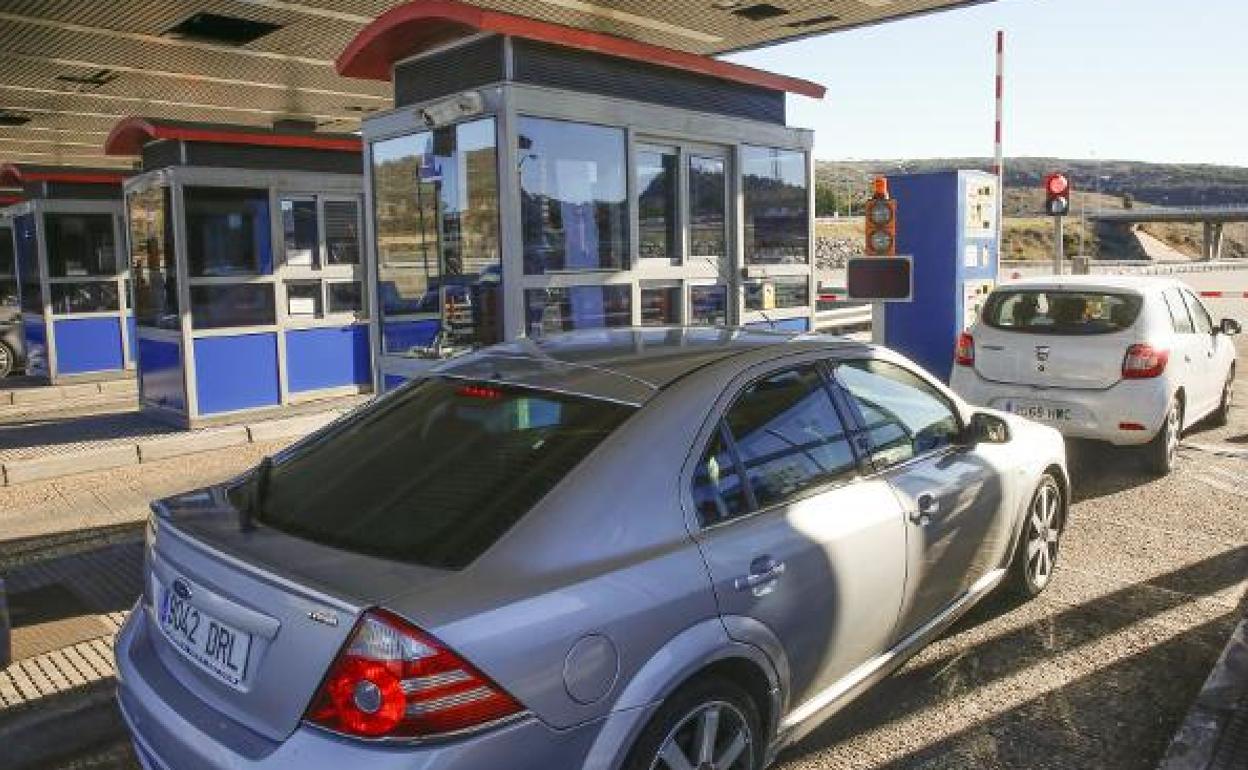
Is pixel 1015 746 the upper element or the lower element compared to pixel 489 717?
lower

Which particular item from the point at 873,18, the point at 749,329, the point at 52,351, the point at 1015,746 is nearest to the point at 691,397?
the point at 749,329

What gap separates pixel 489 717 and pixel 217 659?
76 cm

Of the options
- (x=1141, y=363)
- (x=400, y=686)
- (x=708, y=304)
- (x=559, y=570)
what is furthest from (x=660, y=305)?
(x=400, y=686)

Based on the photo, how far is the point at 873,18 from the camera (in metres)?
9.95

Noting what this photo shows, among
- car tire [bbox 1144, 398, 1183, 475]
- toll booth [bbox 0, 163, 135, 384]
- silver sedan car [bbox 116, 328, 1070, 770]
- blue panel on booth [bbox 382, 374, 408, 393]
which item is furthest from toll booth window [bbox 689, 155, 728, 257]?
toll booth [bbox 0, 163, 135, 384]

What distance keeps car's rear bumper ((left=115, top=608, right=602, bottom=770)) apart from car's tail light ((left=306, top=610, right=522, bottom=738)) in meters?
0.04

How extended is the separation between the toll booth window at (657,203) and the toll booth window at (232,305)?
4997 millimetres

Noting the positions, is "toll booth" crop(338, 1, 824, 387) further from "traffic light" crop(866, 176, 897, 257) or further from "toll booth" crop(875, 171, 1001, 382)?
"toll booth" crop(875, 171, 1001, 382)

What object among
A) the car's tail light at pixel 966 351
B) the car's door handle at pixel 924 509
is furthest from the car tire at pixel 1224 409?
the car's door handle at pixel 924 509

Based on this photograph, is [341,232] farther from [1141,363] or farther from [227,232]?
[1141,363]

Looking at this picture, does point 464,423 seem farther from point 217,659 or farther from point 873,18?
point 873,18

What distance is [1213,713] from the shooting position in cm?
358

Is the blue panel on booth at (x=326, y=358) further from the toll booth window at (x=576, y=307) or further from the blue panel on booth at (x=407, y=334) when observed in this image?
the toll booth window at (x=576, y=307)

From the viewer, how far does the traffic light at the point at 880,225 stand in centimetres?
859
